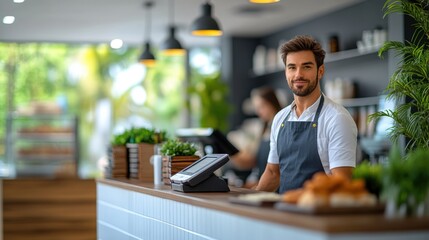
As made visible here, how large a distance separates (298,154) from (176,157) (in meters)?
0.95

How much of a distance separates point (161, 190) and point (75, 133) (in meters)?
6.90

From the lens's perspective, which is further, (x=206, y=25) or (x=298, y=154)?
(x=206, y=25)

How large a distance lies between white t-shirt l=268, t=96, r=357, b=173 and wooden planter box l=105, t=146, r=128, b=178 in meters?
2.14

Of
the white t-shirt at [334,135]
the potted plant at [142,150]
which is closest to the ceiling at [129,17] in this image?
the potted plant at [142,150]

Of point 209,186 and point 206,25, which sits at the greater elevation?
point 206,25

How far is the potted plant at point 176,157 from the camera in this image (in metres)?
5.18

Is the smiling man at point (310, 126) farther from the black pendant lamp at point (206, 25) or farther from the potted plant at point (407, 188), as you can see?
the black pendant lamp at point (206, 25)

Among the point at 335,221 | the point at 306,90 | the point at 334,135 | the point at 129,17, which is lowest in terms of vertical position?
the point at 335,221

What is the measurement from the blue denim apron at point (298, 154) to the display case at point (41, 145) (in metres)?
7.00

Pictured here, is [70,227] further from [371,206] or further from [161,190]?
[371,206]

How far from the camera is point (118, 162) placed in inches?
251

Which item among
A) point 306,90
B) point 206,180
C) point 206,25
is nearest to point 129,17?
point 206,25

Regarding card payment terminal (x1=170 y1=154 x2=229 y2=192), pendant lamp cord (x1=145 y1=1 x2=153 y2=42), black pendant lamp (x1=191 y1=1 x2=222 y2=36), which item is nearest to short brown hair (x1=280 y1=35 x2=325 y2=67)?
card payment terminal (x1=170 y1=154 x2=229 y2=192)

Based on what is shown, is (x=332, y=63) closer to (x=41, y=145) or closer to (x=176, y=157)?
(x=41, y=145)
